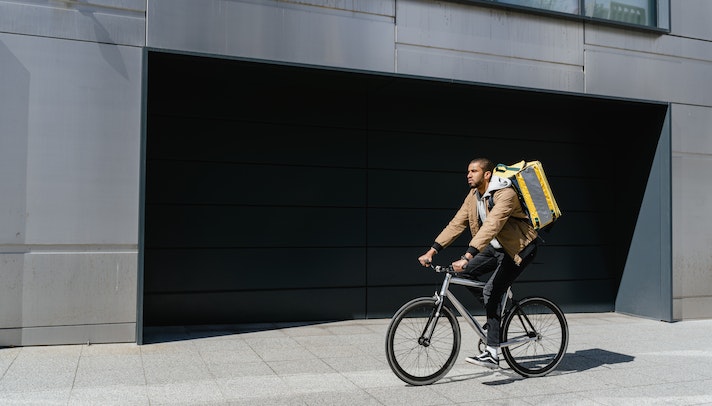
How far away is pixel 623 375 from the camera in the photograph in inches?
251

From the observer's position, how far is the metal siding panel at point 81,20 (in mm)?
6867

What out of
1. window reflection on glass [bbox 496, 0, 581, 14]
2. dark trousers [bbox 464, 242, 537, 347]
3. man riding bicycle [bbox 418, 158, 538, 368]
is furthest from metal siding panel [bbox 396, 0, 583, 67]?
dark trousers [bbox 464, 242, 537, 347]

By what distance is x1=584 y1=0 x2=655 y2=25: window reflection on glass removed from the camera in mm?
9648

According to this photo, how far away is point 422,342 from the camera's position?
5570 mm

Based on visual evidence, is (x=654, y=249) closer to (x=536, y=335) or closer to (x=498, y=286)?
(x=536, y=335)

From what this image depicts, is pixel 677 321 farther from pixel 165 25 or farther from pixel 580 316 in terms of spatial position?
pixel 165 25

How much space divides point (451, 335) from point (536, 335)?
3.36 feet

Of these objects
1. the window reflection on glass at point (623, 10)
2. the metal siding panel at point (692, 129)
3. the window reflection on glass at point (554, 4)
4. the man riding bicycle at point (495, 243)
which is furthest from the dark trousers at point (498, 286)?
the metal siding panel at point (692, 129)

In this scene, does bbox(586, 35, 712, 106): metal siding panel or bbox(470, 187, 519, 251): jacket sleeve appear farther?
bbox(586, 35, 712, 106): metal siding panel

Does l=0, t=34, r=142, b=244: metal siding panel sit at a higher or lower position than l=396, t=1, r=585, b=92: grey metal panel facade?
lower

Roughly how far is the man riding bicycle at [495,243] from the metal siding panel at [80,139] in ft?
11.6

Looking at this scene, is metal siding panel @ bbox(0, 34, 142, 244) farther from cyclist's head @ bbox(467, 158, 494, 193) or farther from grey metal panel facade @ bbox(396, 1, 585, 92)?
cyclist's head @ bbox(467, 158, 494, 193)

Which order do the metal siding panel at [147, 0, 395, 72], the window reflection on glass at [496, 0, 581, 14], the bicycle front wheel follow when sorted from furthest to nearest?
the window reflection on glass at [496, 0, 581, 14], the metal siding panel at [147, 0, 395, 72], the bicycle front wheel

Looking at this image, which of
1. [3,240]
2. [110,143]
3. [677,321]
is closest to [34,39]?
[110,143]
